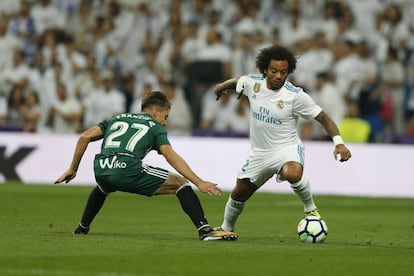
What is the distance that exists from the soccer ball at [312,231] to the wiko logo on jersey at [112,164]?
2013 millimetres

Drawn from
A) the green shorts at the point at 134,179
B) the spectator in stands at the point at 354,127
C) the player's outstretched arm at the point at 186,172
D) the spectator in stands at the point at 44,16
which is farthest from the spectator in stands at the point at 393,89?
the player's outstretched arm at the point at 186,172

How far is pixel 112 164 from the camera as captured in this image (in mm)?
11297

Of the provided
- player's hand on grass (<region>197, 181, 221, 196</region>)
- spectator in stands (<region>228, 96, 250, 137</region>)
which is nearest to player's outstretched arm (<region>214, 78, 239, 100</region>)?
player's hand on grass (<region>197, 181, 221, 196</region>)

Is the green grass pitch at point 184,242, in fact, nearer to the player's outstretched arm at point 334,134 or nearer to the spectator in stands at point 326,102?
the player's outstretched arm at point 334,134

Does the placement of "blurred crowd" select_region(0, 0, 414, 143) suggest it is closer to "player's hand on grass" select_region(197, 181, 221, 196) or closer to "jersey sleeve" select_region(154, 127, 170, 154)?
"jersey sleeve" select_region(154, 127, 170, 154)

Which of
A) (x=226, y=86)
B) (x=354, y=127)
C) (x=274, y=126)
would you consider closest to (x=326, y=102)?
(x=354, y=127)

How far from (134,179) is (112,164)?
0.88ft

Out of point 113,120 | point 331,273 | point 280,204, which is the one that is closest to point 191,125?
point 280,204

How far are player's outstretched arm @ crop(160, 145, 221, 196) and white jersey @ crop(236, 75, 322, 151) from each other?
1.55 metres

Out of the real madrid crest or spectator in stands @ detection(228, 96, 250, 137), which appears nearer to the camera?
the real madrid crest

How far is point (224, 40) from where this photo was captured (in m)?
24.9

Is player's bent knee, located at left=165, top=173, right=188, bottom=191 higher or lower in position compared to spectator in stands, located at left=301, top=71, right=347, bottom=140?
higher

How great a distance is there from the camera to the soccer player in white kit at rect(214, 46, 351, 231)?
1214 centimetres

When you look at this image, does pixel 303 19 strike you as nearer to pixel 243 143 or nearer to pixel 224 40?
pixel 224 40
